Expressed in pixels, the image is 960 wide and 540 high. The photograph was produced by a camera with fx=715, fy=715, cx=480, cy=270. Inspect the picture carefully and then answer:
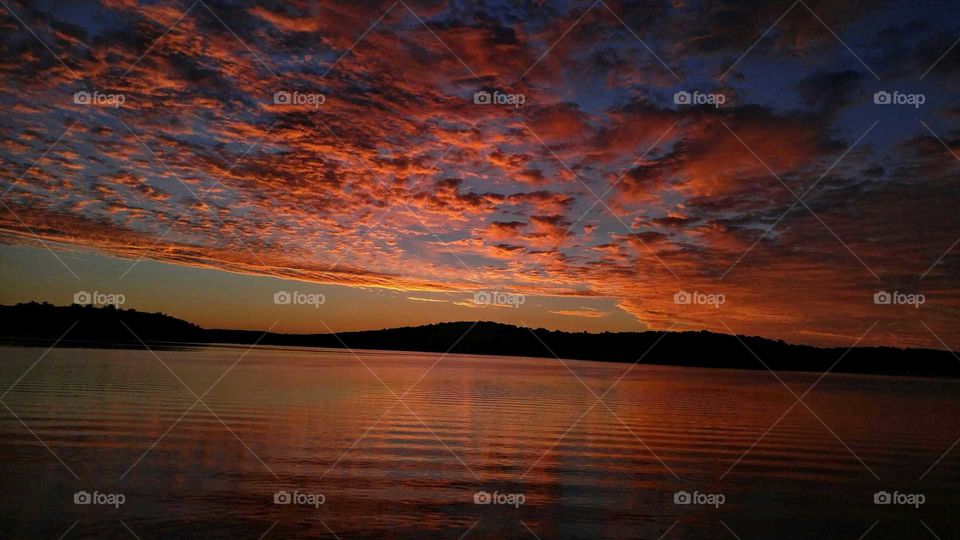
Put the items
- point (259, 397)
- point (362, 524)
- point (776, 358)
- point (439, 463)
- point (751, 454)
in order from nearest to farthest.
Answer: point (362, 524) → point (439, 463) → point (751, 454) → point (259, 397) → point (776, 358)

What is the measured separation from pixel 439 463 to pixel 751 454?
8.89m

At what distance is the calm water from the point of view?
11.5m

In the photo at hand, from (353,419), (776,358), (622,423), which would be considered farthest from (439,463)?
(776,358)

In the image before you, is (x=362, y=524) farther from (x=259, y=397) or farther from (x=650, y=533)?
(x=259, y=397)

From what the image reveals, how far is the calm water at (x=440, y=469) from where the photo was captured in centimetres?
1150

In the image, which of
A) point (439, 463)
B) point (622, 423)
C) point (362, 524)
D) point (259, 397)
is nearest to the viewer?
point (362, 524)

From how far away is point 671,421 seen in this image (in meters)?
26.3

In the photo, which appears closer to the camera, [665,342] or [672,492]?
[672,492]

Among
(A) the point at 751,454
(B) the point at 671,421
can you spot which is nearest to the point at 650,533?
(A) the point at 751,454

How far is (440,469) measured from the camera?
15391 mm

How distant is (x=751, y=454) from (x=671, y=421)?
7.05 metres

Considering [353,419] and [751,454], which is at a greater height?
[353,419]

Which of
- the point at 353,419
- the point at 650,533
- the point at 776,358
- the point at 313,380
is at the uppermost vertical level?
the point at 776,358

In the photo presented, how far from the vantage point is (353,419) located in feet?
76.1
